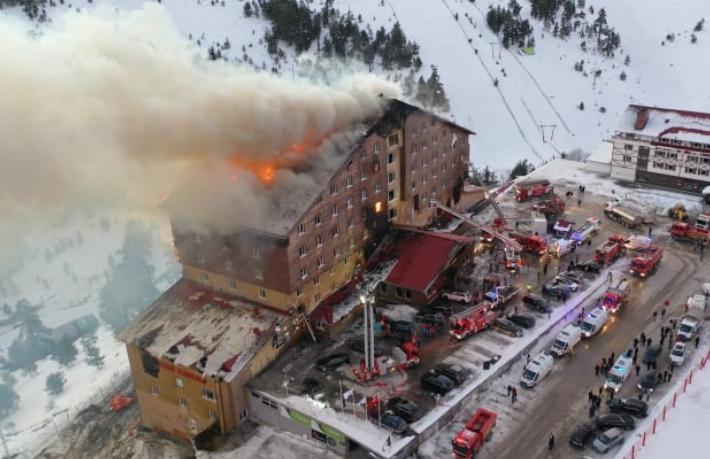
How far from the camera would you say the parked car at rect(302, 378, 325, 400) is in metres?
40.8

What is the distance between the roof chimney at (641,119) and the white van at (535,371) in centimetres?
3789

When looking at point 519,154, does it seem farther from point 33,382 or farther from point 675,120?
point 33,382

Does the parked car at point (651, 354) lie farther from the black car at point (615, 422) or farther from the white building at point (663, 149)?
the white building at point (663, 149)

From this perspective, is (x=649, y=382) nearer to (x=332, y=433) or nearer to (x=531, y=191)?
(x=332, y=433)

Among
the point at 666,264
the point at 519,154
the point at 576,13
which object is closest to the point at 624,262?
the point at 666,264

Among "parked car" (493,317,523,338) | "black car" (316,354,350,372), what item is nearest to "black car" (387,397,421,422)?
"black car" (316,354,350,372)

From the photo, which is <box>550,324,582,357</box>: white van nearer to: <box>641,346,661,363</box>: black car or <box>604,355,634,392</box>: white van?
<box>604,355,634,392</box>: white van

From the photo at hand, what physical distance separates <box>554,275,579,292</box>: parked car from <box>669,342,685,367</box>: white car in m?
9.24

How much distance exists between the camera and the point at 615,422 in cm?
3747

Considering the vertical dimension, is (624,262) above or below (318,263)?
below

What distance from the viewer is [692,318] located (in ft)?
151

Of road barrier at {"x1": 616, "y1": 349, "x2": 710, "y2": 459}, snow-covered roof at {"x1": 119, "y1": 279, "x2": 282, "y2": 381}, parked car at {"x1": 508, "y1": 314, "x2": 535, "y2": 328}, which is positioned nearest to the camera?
road barrier at {"x1": 616, "y1": 349, "x2": 710, "y2": 459}

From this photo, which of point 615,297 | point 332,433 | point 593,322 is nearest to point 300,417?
point 332,433

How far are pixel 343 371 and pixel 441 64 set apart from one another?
9022 cm
